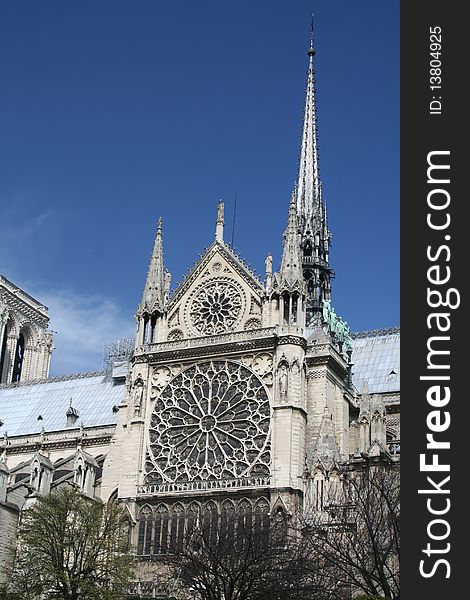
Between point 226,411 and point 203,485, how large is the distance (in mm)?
3767

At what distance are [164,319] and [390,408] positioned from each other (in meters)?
13.2

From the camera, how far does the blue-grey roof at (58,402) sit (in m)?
67.8

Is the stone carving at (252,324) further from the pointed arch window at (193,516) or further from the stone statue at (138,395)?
the pointed arch window at (193,516)

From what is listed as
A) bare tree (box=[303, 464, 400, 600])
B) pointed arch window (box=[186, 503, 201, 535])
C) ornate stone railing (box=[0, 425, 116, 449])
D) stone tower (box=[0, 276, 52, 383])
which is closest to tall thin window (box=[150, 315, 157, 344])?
ornate stone railing (box=[0, 425, 116, 449])

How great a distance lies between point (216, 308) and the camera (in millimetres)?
53469

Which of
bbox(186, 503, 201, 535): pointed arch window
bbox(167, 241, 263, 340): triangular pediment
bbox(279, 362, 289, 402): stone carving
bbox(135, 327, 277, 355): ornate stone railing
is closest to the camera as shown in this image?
bbox(186, 503, 201, 535): pointed arch window

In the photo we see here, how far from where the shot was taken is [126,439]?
5238cm

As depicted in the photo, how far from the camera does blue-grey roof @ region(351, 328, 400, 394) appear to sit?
59.0m

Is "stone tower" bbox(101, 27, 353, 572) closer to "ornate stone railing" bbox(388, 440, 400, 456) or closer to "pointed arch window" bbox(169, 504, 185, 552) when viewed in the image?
"pointed arch window" bbox(169, 504, 185, 552)

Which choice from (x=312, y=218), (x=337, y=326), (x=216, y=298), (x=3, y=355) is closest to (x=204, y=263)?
(x=216, y=298)

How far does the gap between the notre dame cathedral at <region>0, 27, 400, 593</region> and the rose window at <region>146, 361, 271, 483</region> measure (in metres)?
0.06

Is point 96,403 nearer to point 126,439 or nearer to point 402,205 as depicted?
point 126,439

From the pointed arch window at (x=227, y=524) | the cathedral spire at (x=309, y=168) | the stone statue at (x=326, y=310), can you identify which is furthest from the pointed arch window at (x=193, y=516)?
the cathedral spire at (x=309, y=168)

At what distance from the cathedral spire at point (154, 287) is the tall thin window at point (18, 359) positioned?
33236mm
